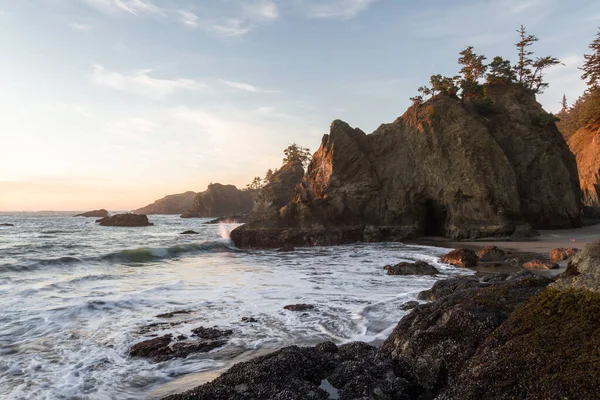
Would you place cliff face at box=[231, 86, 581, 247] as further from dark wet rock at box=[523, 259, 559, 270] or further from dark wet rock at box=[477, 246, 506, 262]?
dark wet rock at box=[523, 259, 559, 270]

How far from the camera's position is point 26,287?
51.0 ft

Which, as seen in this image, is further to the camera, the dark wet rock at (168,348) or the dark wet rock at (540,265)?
the dark wet rock at (540,265)

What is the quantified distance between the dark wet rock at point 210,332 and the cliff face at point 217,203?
343ft

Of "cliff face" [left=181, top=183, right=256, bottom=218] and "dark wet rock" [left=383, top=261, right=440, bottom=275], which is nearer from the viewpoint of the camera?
"dark wet rock" [left=383, top=261, right=440, bottom=275]

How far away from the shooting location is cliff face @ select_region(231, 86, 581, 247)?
3206cm

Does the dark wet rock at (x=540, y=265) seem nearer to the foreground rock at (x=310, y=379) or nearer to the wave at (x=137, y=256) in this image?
the foreground rock at (x=310, y=379)

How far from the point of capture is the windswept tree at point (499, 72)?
134ft

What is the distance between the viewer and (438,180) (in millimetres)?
34438

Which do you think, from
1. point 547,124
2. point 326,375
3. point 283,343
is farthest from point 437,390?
point 547,124

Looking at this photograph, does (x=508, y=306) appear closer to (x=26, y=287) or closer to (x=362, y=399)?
(x=362, y=399)

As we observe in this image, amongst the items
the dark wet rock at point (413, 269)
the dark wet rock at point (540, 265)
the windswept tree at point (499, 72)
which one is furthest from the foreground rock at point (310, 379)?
the windswept tree at point (499, 72)

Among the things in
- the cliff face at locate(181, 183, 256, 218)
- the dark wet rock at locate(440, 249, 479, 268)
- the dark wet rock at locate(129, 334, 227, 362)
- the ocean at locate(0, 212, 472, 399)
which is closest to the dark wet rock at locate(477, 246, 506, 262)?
the dark wet rock at locate(440, 249, 479, 268)

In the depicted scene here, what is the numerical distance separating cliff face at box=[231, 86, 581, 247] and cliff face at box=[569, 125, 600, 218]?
13.3 meters

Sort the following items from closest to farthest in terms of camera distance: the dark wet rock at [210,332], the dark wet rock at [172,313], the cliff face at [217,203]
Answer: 1. the dark wet rock at [210,332]
2. the dark wet rock at [172,313]
3. the cliff face at [217,203]
